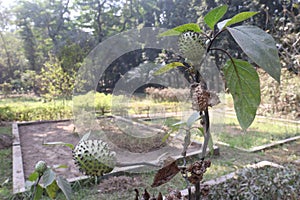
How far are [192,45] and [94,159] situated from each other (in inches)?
7.8

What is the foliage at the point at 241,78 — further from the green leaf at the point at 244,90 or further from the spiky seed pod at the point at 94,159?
the spiky seed pod at the point at 94,159

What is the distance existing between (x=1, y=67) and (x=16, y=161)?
48.0ft

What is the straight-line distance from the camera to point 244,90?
13.7 inches

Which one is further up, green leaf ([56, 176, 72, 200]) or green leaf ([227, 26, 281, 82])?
green leaf ([227, 26, 281, 82])

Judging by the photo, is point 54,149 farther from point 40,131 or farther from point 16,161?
point 40,131

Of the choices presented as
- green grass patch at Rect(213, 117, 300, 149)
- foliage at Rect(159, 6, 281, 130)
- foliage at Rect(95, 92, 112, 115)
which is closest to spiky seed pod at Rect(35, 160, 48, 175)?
foliage at Rect(159, 6, 281, 130)

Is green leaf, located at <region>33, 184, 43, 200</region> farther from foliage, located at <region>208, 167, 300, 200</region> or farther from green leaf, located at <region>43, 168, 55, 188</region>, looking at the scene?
foliage, located at <region>208, 167, 300, 200</region>

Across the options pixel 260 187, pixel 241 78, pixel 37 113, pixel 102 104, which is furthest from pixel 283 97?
pixel 241 78

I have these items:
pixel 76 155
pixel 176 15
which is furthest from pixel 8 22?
pixel 76 155

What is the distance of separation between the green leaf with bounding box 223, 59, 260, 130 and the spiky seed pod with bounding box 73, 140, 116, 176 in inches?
7.0

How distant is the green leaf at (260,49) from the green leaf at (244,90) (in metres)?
0.07

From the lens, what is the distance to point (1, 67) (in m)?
15.7

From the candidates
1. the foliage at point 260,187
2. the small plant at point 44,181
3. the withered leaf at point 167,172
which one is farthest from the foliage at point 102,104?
the withered leaf at point 167,172

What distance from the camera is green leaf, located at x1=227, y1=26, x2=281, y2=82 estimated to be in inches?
9.8
